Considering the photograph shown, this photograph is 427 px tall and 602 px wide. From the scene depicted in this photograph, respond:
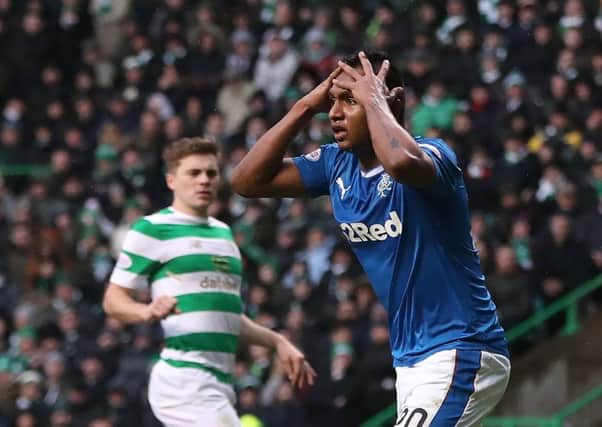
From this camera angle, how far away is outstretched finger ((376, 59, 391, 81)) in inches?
221

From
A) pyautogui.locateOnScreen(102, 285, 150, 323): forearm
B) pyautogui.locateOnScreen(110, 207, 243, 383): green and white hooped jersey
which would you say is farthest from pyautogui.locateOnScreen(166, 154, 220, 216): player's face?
pyautogui.locateOnScreen(102, 285, 150, 323): forearm

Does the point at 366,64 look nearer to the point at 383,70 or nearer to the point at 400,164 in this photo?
the point at 383,70

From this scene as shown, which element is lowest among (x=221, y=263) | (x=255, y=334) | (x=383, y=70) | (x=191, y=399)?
(x=191, y=399)

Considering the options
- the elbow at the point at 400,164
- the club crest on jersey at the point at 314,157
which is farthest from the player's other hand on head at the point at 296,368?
the elbow at the point at 400,164

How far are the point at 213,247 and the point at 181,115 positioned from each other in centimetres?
843

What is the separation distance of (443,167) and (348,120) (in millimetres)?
444

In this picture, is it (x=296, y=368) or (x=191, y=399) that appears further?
(x=191, y=399)

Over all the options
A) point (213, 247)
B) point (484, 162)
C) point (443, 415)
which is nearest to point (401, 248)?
point (443, 415)

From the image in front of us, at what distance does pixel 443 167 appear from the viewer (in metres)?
5.49

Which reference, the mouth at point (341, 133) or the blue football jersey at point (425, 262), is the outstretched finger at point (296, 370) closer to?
the blue football jersey at point (425, 262)

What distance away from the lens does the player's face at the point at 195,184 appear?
7.84 meters

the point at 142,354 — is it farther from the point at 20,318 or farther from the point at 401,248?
the point at 401,248

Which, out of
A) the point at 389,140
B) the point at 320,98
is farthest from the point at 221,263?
the point at 389,140

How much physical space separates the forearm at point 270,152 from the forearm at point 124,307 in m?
1.17
